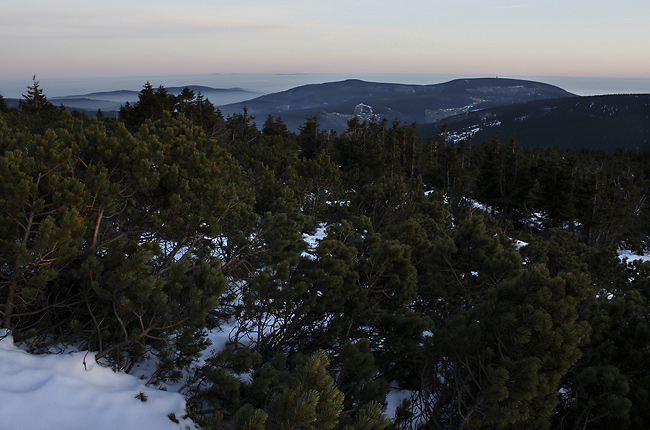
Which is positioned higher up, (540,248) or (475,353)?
(475,353)

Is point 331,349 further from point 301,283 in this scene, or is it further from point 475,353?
point 475,353

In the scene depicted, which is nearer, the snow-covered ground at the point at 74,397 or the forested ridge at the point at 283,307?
the snow-covered ground at the point at 74,397

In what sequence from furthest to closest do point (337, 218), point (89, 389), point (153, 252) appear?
point (337, 218) → point (153, 252) → point (89, 389)

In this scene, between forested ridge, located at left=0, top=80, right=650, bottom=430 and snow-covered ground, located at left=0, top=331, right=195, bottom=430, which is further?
forested ridge, located at left=0, top=80, right=650, bottom=430

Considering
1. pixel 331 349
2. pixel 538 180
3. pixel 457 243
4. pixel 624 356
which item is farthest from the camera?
pixel 538 180

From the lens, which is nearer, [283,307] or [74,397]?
[74,397]

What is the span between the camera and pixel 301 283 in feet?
16.9

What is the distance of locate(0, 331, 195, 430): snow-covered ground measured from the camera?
123 inches

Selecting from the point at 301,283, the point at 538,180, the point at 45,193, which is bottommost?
the point at 538,180

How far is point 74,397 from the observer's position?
3.40 metres

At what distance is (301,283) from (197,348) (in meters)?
1.52

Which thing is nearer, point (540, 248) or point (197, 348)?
point (197, 348)

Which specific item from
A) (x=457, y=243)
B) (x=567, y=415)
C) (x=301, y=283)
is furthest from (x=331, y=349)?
(x=567, y=415)

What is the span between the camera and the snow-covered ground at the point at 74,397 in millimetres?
3127
